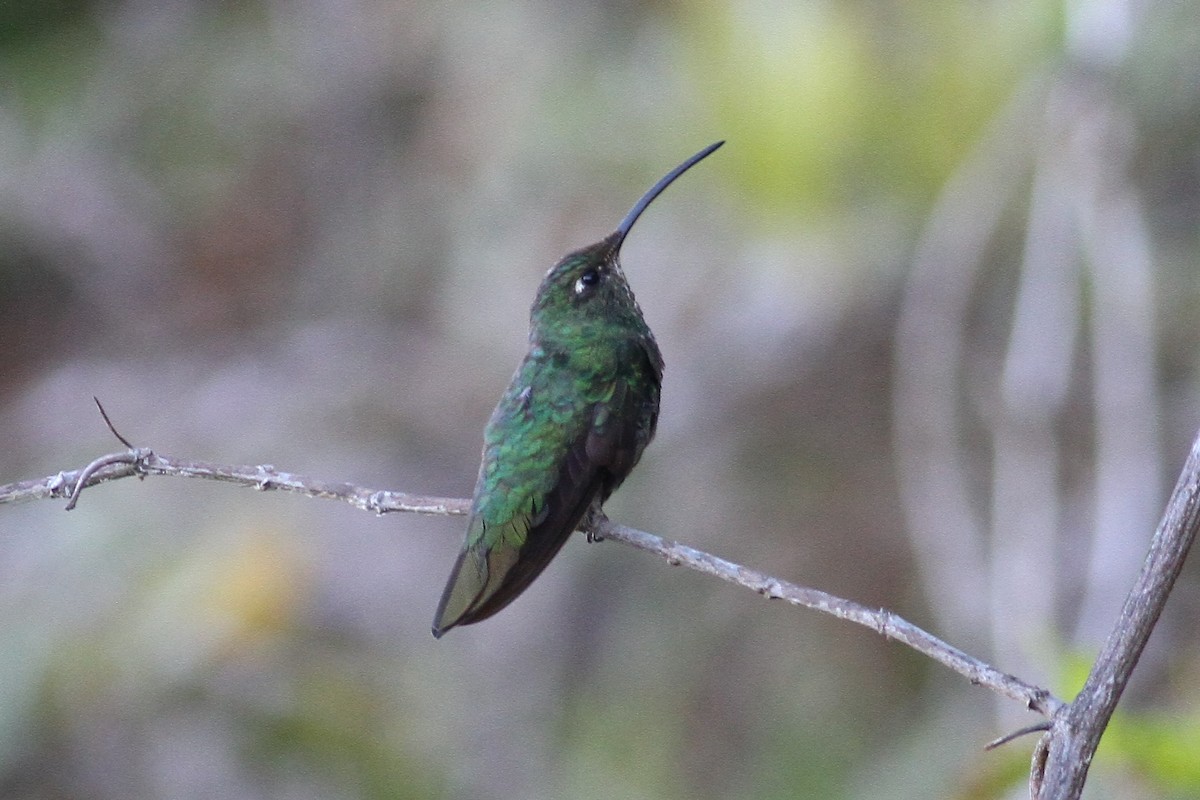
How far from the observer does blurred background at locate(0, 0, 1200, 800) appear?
16.0 feet

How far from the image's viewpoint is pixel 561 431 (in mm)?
3143

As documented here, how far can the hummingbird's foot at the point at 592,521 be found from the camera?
3051 mm

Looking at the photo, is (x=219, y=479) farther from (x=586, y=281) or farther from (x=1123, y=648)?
(x=1123, y=648)

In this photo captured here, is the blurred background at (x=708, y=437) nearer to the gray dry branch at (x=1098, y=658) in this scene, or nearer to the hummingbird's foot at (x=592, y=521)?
the hummingbird's foot at (x=592, y=521)

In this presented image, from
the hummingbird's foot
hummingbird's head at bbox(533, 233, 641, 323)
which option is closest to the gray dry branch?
the hummingbird's foot

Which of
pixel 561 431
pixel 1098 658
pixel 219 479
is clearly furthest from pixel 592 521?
pixel 1098 658

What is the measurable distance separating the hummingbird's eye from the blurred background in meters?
A: 1.53

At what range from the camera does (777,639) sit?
19.6ft

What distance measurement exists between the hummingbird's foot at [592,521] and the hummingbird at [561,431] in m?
0.01

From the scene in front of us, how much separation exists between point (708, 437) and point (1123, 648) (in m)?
4.82

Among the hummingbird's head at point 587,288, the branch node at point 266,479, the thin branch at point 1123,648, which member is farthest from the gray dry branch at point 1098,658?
the hummingbird's head at point 587,288

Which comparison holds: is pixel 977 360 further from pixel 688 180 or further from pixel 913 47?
pixel 688 180

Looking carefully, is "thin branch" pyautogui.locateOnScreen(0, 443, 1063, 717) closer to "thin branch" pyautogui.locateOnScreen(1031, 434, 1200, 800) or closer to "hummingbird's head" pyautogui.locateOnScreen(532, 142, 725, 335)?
"thin branch" pyautogui.locateOnScreen(1031, 434, 1200, 800)

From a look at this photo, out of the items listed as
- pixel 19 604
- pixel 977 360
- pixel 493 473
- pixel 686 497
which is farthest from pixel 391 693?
pixel 493 473
